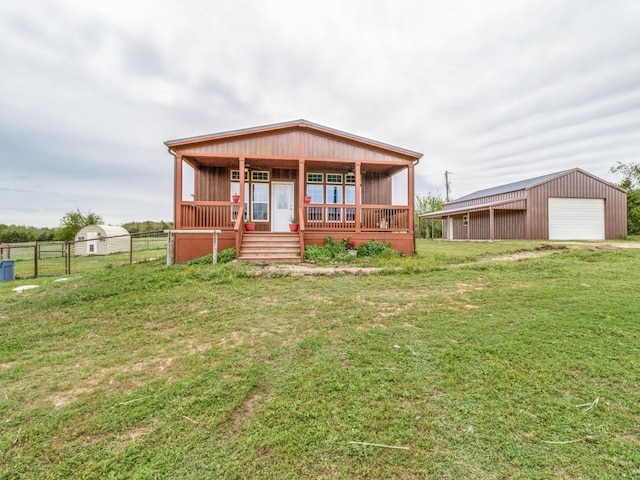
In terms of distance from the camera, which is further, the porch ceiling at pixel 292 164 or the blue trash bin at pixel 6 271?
the porch ceiling at pixel 292 164

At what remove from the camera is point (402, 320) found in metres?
3.57

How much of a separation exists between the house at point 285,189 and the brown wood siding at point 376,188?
42 millimetres

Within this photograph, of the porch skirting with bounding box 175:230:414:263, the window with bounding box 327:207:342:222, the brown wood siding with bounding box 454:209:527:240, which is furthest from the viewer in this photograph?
the brown wood siding with bounding box 454:209:527:240

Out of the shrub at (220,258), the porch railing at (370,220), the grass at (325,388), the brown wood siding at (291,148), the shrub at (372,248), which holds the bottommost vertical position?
the grass at (325,388)

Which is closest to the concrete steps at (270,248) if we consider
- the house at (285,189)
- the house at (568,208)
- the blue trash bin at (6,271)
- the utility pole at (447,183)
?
the house at (285,189)

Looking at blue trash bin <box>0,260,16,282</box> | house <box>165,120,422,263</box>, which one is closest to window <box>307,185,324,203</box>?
house <box>165,120,422,263</box>

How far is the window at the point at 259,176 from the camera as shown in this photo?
36.4ft

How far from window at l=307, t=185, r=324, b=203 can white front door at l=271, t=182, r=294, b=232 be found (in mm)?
874

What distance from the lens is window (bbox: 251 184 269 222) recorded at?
11078 millimetres

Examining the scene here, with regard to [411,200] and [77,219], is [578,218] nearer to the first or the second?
[411,200]

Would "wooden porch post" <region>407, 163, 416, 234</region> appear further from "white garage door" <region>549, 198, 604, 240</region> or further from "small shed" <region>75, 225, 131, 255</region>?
"small shed" <region>75, 225, 131, 255</region>

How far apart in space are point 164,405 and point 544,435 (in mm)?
2482

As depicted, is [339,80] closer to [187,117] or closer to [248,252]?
[187,117]

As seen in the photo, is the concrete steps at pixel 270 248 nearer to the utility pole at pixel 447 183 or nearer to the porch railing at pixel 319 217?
the porch railing at pixel 319 217
